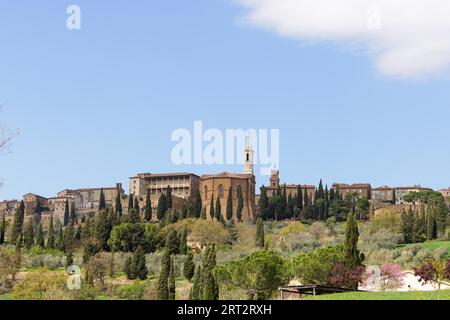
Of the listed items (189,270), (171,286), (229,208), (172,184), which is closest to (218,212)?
(229,208)

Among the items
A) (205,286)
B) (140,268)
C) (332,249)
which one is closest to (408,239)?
(140,268)

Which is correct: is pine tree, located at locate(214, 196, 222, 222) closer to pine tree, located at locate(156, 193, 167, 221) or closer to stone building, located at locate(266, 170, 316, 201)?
pine tree, located at locate(156, 193, 167, 221)

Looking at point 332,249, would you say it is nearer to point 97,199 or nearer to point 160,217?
point 160,217

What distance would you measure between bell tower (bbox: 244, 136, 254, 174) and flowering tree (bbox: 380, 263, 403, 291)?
51.1 m

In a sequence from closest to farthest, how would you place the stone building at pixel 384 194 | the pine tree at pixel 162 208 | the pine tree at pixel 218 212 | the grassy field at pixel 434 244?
the grassy field at pixel 434 244 → the pine tree at pixel 218 212 → the pine tree at pixel 162 208 → the stone building at pixel 384 194

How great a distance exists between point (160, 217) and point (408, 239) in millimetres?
27386

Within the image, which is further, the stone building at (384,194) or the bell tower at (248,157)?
the stone building at (384,194)

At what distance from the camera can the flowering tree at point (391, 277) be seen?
128 feet

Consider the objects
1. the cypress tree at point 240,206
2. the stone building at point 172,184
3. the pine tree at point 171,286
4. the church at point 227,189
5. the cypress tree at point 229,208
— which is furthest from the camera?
the stone building at point 172,184

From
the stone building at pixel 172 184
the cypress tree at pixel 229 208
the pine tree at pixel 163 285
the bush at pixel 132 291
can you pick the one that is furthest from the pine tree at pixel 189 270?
the stone building at pixel 172 184

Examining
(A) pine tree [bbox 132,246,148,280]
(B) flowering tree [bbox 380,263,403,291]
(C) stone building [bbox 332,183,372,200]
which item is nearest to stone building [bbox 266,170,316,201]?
(C) stone building [bbox 332,183,372,200]

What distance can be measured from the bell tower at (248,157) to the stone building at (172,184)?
8611 millimetres

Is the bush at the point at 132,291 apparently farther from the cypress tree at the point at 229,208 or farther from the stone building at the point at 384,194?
the stone building at the point at 384,194

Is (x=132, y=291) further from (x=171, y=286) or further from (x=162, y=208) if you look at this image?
(x=162, y=208)
